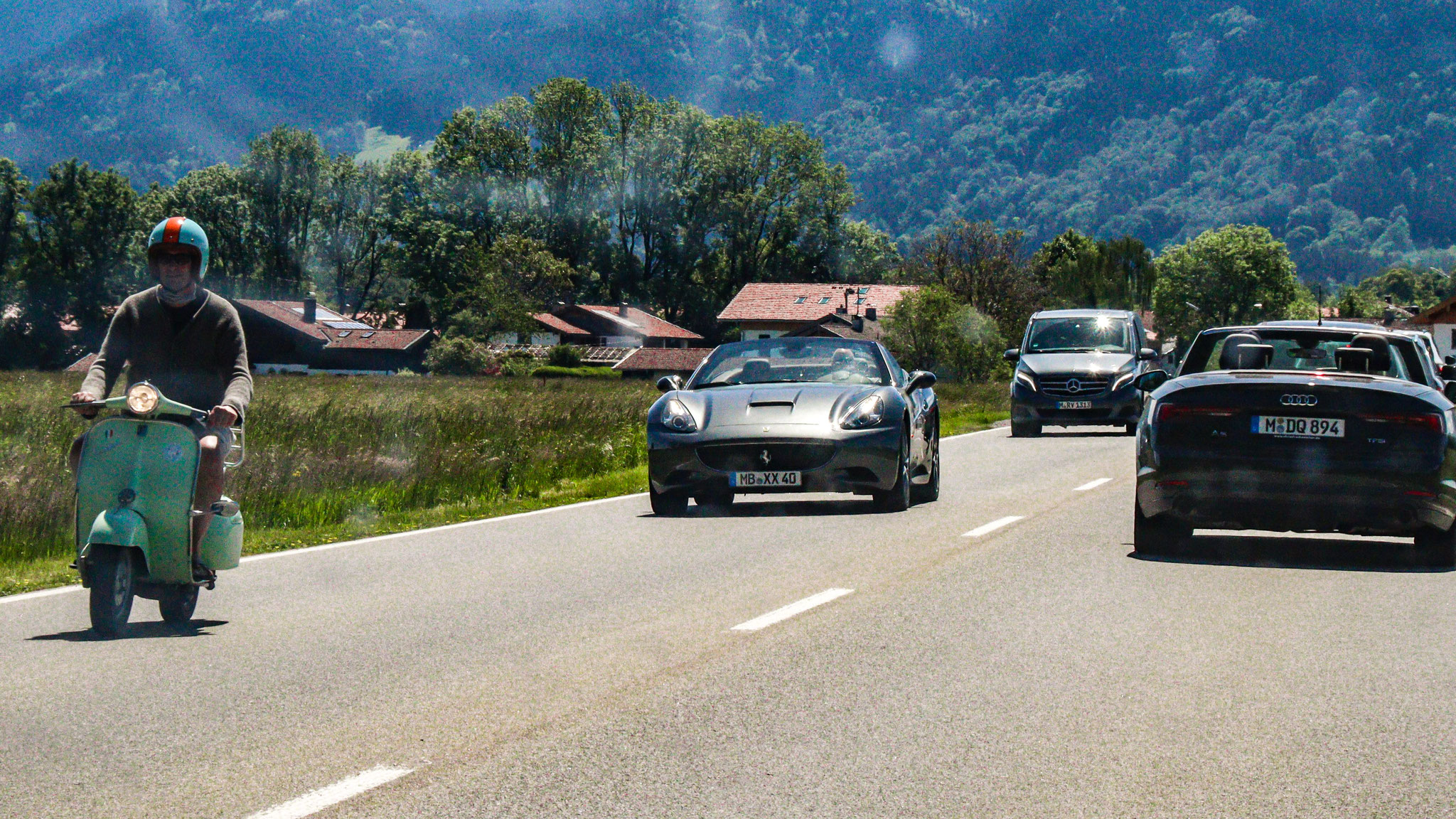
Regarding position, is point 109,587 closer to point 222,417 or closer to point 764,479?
point 222,417

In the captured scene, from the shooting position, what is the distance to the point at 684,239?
118 metres

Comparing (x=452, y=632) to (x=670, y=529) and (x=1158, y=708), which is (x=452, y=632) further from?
(x=670, y=529)

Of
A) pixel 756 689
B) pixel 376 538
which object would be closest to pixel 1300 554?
pixel 756 689

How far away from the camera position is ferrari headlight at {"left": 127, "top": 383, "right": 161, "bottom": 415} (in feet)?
23.6

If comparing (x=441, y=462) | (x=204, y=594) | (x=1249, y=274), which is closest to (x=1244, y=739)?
(x=204, y=594)

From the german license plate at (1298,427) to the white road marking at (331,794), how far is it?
6.88 meters

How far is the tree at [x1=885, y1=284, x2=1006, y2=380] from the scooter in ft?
226

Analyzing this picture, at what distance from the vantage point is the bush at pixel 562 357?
341 feet

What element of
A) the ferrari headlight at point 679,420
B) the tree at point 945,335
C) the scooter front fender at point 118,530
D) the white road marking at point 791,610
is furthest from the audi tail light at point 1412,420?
the tree at point 945,335

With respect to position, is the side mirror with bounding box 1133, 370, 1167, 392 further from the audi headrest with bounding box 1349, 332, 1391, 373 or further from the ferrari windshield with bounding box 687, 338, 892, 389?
the ferrari windshield with bounding box 687, 338, 892, 389

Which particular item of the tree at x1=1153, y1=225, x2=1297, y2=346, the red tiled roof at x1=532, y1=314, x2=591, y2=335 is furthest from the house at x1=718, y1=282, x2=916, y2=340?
the tree at x1=1153, y1=225, x2=1297, y2=346

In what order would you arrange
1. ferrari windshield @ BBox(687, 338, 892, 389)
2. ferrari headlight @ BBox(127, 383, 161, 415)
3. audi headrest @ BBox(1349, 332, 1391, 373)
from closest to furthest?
ferrari headlight @ BBox(127, 383, 161, 415), audi headrest @ BBox(1349, 332, 1391, 373), ferrari windshield @ BBox(687, 338, 892, 389)

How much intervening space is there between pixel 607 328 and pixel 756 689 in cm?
11818

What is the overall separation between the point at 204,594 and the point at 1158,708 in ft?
18.3
